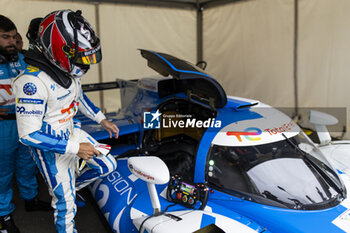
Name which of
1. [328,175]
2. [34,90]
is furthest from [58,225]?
[328,175]

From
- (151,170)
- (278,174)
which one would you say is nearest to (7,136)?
(151,170)

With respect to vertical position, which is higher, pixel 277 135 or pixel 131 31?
pixel 131 31

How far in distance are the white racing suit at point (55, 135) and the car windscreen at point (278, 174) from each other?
83 cm

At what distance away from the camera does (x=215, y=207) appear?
1.68 meters

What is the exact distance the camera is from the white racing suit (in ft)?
5.25

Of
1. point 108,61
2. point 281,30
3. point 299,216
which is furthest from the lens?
point 108,61

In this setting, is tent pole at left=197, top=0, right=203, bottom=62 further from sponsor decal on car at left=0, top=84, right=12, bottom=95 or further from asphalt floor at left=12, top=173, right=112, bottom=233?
sponsor decal on car at left=0, top=84, right=12, bottom=95

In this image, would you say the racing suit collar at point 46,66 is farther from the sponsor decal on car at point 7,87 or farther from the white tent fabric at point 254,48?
the white tent fabric at point 254,48

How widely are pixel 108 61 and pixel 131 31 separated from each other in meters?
0.74

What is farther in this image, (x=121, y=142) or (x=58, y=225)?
(x=121, y=142)

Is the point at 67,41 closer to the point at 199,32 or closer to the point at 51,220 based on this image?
the point at 51,220

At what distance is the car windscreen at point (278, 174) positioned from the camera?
5.35 feet

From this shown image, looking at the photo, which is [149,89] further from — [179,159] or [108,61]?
[108,61]

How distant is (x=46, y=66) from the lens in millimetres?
1718
